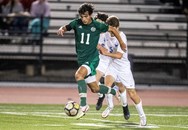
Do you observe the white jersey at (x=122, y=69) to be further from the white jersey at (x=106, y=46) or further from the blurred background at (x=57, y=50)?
the blurred background at (x=57, y=50)

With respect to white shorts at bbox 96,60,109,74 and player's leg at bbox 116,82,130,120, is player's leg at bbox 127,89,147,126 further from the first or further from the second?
white shorts at bbox 96,60,109,74

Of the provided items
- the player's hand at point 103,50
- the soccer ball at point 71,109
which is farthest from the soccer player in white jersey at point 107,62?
the soccer ball at point 71,109

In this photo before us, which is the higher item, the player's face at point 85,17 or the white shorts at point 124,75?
the player's face at point 85,17

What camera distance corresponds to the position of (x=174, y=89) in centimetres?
2270

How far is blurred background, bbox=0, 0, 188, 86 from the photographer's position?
22.8 meters

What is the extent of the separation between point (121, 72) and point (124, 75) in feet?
0.37

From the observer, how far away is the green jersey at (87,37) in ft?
44.1

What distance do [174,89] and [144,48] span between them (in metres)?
1.68

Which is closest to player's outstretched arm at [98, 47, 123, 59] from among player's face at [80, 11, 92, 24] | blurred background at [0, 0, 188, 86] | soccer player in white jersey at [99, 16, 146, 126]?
soccer player in white jersey at [99, 16, 146, 126]

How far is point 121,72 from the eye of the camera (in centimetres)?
A: 1364

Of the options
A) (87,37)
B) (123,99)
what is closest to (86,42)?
(87,37)

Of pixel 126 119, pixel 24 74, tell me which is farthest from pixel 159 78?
pixel 126 119

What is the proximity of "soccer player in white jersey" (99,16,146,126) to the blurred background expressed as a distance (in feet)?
26.7

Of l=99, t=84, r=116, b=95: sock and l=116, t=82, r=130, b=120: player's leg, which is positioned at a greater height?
l=99, t=84, r=116, b=95: sock
